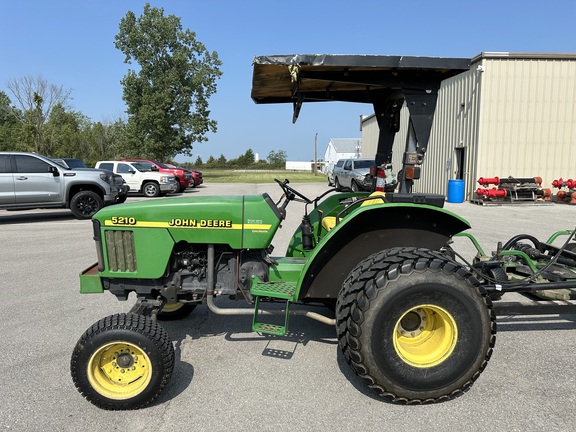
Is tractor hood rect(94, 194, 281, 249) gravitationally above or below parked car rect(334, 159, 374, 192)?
below

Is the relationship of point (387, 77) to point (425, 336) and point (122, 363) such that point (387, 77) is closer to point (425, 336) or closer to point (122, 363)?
point (425, 336)

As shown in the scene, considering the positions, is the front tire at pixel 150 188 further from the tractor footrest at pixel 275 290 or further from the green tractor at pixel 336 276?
the tractor footrest at pixel 275 290

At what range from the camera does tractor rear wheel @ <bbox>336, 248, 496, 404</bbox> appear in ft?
8.86

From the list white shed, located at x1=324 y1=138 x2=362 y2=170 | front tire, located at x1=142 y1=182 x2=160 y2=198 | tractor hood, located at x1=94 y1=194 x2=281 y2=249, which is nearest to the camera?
tractor hood, located at x1=94 y1=194 x2=281 y2=249

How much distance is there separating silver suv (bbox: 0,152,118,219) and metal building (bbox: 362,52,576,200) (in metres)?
12.7

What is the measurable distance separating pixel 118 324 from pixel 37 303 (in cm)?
285

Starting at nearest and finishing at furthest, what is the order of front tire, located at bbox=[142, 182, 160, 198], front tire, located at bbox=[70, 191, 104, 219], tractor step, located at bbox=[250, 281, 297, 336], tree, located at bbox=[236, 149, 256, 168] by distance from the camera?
tractor step, located at bbox=[250, 281, 297, 336] → front tire, located at bbox=[70, 191, 104, 219] → front tire, located at bbox=[142, 182, 160, 198] → tree, located at bbox=[236, 149, 256, 168]

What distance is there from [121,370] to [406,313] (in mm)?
1946

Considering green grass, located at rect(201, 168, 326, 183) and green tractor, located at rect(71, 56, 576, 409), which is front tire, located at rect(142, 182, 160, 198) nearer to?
green grass, located at rect(201, 168, 326, 183)

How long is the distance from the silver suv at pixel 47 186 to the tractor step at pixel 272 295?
9.49 metres

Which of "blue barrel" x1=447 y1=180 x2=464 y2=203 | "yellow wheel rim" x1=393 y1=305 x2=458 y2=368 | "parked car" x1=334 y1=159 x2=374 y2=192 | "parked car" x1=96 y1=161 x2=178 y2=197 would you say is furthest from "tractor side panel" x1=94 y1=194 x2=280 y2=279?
"parked car" x1=96 y1=161 x2=178 y2=197

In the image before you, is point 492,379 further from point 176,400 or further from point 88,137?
point 88,137

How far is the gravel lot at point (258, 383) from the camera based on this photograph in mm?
2643

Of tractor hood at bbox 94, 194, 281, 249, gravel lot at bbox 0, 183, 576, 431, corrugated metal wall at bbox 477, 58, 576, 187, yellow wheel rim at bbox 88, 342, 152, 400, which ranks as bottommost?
gravel lot at bbox 0, 183, 576, 431
